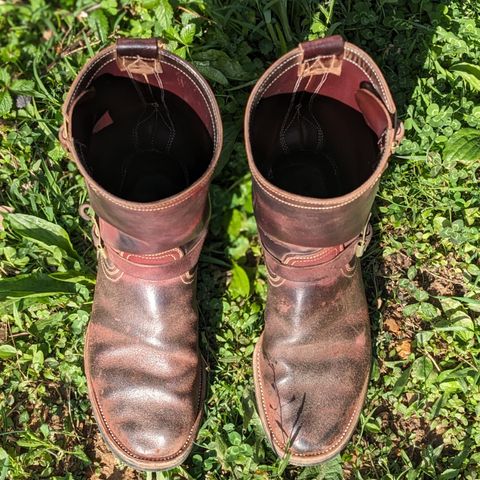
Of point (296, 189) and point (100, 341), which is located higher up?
point (296, 189)

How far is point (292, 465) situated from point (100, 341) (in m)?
0.79

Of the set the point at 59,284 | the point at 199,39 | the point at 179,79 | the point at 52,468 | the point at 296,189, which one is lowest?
the point at 52,468

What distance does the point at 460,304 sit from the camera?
281cm

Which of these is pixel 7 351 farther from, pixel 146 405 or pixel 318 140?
pixel 318 140

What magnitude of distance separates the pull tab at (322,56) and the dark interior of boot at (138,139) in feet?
1.23

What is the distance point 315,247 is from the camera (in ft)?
7.43

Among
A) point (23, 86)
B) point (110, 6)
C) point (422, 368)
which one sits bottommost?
point (422, 368)

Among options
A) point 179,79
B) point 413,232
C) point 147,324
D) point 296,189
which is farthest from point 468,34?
point 147,324

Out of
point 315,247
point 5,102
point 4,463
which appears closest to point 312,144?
point 315,247

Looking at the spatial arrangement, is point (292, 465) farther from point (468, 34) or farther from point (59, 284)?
point (468, 34)

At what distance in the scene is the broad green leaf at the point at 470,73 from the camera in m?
2.99

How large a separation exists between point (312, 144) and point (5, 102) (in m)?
1.21

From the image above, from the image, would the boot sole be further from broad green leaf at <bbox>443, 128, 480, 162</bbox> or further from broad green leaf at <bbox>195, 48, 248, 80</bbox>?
broad green leaf at <bbox>195, 48, 248, 80</bbox>

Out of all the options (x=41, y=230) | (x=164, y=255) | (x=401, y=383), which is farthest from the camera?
(x=41, y=230)
